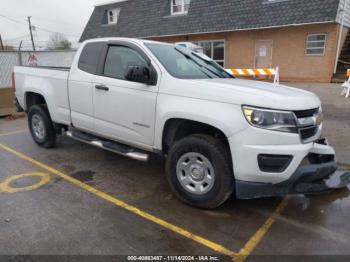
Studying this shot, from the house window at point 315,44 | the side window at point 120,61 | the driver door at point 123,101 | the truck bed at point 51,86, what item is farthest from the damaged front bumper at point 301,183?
the house window at point 315,44

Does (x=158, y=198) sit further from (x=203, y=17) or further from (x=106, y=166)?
(x=203, y=17)

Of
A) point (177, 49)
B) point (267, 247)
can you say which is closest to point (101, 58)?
point (177, 49)

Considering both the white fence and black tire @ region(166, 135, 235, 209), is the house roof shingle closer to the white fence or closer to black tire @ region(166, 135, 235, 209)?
the white fence

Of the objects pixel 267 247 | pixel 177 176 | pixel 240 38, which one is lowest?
pixel 267 247

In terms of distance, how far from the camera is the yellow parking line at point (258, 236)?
2840 mm

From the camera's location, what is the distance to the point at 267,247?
2945 mm

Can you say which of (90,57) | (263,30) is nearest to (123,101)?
(90,57)

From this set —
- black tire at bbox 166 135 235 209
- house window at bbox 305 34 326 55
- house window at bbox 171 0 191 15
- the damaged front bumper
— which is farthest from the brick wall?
black tire at bbox 166 135 235 209

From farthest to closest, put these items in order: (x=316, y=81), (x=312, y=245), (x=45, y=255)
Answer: (x=316, y=81)
(x=312, y=245)
(x=45, y=255)

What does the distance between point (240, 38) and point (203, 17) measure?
8.78ft

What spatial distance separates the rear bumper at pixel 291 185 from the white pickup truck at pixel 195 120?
0.01 m

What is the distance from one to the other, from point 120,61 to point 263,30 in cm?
1415

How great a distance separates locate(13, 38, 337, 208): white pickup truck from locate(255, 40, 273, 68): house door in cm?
1326

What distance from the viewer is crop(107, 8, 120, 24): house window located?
78.6 feet
